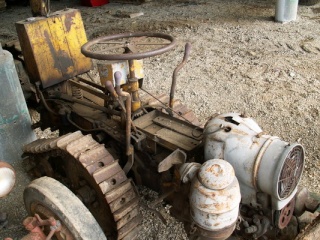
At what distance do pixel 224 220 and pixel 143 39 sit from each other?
17.1 ft

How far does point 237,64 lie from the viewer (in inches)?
220

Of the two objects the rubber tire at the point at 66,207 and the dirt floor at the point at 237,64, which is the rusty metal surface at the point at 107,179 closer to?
the rubber tire at the point at 66,207

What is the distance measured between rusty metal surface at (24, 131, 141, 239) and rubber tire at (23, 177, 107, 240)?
8.0 inches

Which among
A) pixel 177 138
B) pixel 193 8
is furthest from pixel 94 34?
pixel 177 138

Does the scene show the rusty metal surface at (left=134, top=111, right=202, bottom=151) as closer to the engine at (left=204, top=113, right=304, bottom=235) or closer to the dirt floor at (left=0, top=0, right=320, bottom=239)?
the engine at (left=204, top=113, right=304, bottom=235)

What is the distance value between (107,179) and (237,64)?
12.3 feet

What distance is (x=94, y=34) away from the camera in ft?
24.2

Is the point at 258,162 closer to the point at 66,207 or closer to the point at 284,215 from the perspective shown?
the point at 284,215

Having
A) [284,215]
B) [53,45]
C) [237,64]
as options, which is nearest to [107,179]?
[284,215]

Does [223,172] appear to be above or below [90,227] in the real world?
above

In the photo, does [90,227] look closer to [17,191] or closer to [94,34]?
[17,191]

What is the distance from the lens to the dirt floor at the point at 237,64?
13.0ft

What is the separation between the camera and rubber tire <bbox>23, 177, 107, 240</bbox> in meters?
2.02

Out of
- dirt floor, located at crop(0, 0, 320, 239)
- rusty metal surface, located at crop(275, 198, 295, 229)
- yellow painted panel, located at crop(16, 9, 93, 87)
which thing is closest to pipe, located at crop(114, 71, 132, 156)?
dirt floor, located at crop(0, 0, 320, 239)
